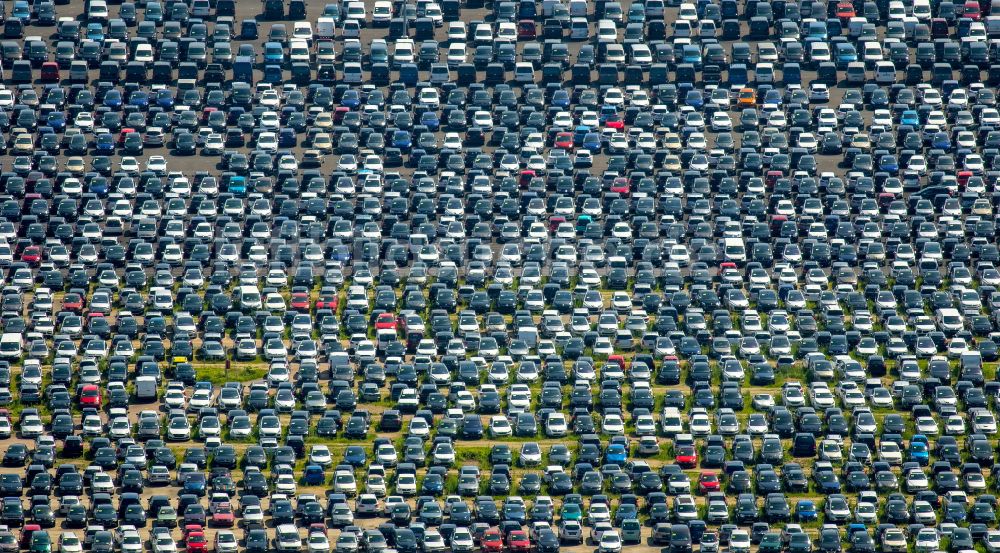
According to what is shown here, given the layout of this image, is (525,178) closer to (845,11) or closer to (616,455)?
(845,11)

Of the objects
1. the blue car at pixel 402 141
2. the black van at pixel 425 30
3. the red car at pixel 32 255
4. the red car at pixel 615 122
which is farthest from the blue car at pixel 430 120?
the red car at pixel 32 255

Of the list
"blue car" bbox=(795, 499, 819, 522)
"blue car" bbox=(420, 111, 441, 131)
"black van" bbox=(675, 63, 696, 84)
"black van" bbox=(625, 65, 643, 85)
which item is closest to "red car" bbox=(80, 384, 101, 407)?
"blue car" bbox=(795, 499, 819, 522)

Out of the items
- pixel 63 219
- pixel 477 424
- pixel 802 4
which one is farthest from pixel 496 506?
pixel 802 4

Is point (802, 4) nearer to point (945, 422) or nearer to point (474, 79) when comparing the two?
point (474, 79)

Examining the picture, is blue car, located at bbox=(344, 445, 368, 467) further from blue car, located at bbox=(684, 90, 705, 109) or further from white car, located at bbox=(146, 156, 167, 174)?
blue car, located at bbox=(684, 90, 705, 109)

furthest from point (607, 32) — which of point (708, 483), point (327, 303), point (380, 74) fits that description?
point (708, 483)

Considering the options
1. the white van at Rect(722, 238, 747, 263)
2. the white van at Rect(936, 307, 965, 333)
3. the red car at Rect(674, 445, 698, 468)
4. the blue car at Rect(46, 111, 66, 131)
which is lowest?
the blue car at Rect(46, 111, 66, 131)
